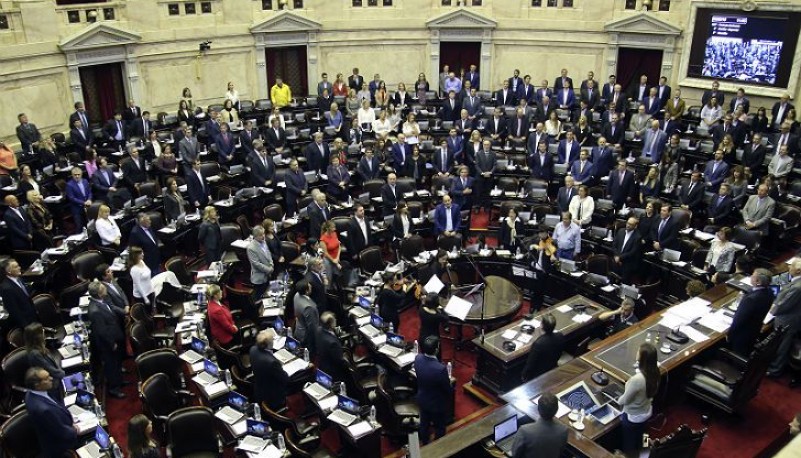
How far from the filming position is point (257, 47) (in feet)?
67.7

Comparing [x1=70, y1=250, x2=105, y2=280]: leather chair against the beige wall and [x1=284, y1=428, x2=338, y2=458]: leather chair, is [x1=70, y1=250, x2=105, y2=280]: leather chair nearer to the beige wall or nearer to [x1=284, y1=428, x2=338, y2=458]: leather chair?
[x1=284, y1=428, x2=338, y2=458]: leather chair

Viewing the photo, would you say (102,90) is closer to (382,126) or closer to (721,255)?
(382,126)

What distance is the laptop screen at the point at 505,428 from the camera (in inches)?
260

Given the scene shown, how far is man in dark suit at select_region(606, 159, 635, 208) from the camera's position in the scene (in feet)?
44.7

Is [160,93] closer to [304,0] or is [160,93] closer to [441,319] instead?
[304,0]

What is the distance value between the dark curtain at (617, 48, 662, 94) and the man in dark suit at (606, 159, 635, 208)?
23.1 ft

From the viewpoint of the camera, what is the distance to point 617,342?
866 centimetres

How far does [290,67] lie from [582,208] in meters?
12.6

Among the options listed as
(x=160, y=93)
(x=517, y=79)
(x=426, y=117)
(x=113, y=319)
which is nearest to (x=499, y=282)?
(x=113, y=319)

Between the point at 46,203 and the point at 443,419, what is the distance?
9867 mm

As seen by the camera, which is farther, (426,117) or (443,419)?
(426,117)

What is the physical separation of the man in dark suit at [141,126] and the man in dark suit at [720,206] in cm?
1338

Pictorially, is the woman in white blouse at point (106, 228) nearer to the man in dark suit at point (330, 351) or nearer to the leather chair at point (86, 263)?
the leather chair at point (86, 263)

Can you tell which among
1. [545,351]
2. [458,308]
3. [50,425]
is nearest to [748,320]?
[545,351]
